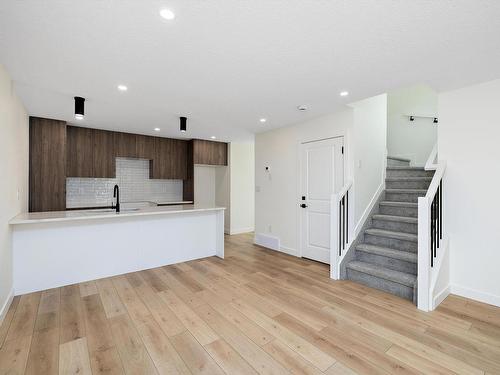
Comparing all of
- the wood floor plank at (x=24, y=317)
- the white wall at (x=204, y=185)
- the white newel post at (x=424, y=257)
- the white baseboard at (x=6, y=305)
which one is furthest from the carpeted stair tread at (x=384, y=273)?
the white wall at (x=204, y=185)

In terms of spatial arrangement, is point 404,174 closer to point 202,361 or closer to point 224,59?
point 224,59

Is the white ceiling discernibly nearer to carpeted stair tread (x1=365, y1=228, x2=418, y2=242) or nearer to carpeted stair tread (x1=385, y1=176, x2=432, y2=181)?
carpeted stair tread (x1=385, y1=176, x2=432, y2=181)

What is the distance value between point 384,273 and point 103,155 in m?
5.47

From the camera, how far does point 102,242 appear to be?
3.47 metres

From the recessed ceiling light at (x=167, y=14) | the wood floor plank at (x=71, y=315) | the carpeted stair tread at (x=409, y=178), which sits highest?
the recessed ceiling light at (x=167, y=14)

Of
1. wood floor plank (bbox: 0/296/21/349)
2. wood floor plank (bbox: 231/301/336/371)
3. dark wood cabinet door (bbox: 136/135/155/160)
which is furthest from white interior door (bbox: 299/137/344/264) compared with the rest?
wood floor plank (bbox: 0/296/21/349)

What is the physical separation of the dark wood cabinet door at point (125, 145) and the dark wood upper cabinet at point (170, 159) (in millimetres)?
488

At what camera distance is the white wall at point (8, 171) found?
243 cm

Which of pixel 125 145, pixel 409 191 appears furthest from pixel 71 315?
pixel 409 191

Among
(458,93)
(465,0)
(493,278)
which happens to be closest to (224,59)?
(465,0)

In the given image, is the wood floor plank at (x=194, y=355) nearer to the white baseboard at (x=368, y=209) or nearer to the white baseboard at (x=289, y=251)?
the white baseboard at (x=368, y=209)

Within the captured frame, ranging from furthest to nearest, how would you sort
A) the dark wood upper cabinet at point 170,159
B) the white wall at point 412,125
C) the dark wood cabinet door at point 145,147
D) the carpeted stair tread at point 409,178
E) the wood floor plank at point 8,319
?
the dark wood upper cabinet at point 170,159
the dark wood cabinet door at point 145,147
the white wall at point 412,125
the carpeted stair tread at point 409,178
the wood floor plank at point 8,319

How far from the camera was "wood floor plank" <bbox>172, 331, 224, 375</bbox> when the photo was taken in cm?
176

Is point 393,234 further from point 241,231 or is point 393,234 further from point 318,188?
point 241,231
